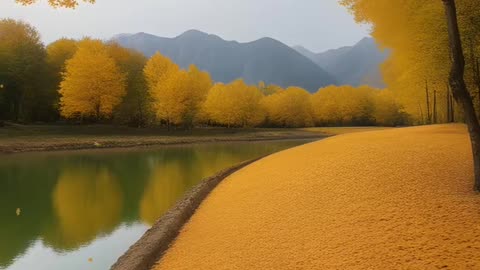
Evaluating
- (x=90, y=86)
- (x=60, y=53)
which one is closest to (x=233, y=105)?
(x=90, y=86)

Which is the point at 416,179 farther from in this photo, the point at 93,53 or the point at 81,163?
the point at 93,53

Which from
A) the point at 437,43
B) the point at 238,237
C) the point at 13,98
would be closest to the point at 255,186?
the point at 238,237

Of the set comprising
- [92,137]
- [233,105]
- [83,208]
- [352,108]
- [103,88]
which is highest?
[103,88]

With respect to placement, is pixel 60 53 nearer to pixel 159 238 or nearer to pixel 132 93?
pixel 132 93

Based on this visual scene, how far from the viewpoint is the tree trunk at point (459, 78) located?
8.41 meters

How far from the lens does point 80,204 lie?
665 inches

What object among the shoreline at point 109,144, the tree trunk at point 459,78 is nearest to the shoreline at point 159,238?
the tree trunk at point 459,78

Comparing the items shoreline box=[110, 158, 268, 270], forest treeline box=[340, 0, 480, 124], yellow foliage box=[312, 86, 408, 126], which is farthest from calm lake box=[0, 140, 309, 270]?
yellow foliage box=[312, 86, 408, 126]

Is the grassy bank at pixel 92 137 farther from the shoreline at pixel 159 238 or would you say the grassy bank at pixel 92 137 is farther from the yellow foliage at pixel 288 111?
the shoreline at pixel 159 238

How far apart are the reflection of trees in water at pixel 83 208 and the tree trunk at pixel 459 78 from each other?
11067 mm

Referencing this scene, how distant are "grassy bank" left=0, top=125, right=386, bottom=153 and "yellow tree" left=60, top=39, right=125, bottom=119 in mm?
3013

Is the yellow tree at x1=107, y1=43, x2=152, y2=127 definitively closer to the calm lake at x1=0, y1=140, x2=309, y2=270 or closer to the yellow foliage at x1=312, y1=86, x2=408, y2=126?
the calm lake at x1=0, y1=140, x2=309, y2=270

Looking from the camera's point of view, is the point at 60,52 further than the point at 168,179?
Yes

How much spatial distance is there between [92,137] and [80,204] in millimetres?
32885
